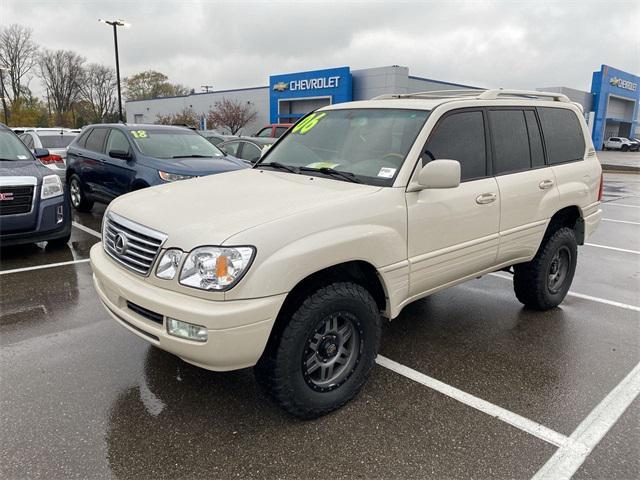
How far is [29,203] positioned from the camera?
621cm

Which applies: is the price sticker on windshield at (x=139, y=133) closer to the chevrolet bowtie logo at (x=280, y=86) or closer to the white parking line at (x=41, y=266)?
the white parking line at (x=41, y=266)

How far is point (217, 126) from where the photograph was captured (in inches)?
1882

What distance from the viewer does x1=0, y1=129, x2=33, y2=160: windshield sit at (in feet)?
22.4

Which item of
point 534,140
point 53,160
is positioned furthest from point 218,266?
point 53,160

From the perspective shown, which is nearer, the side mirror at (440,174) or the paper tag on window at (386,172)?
the side mirror at (440,174)

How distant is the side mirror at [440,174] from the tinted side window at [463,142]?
1.04 ft

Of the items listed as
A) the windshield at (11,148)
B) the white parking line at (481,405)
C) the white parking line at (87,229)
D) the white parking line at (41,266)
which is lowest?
the white parking line at (481,405)

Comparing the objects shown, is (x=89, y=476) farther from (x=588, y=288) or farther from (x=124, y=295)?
(x=588, y=288)

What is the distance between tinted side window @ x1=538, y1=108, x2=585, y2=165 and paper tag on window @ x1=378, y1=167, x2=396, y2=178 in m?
2.01

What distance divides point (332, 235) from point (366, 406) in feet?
3.84

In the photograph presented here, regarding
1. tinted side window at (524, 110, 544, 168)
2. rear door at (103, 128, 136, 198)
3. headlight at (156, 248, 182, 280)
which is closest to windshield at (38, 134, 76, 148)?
rear door at (103, 128, 136, 198)

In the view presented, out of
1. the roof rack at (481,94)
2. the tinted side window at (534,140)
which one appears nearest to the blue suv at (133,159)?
the roof rack at (481,94)

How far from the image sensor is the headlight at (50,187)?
6.37m

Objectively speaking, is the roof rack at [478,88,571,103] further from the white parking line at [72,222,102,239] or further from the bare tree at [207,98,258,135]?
the bare tree at [207,98,258,135]
